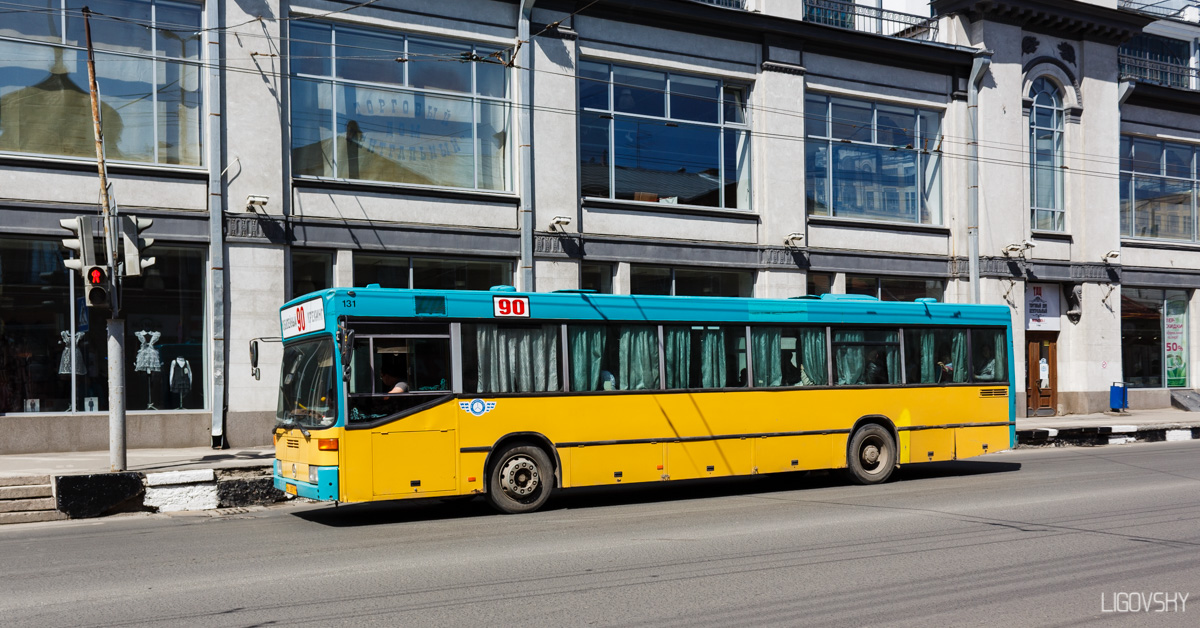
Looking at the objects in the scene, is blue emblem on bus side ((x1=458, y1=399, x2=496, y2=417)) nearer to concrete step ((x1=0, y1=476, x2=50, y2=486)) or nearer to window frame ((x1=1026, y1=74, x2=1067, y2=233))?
concrete step ((x1=0, y1=476, x2=50, y2=486))

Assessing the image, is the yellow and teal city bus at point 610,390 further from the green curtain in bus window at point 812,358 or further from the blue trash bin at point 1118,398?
the blue trash bin at point 1118,398

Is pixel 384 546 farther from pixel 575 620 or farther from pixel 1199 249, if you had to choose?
pixel 1199 249

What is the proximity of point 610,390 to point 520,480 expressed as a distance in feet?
5.62

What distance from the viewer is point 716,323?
1455 centimetres

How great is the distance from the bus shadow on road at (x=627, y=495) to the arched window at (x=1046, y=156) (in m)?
14.0

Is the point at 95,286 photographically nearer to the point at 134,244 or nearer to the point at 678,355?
the point at 134,244

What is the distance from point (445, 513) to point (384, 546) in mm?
2928

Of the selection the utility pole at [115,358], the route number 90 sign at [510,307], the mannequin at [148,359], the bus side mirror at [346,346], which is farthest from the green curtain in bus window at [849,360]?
the mannequin at [148,359]

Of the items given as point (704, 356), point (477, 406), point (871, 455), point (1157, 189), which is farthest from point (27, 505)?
point (1157, 189)

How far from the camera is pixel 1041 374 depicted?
2986 cm

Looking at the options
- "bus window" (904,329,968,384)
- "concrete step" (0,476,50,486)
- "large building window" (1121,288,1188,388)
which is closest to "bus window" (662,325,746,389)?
"bus window" (904,329,968,384)

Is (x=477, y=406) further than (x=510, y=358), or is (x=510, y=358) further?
(x=510, y=358)

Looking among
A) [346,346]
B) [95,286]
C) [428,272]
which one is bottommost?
[346,346]

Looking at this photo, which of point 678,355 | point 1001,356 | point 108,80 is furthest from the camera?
point 108,80
